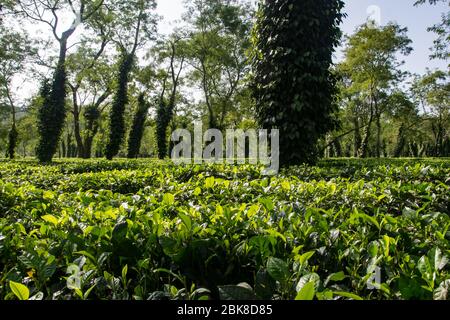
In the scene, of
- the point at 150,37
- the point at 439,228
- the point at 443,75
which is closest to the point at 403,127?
the point at 443,75

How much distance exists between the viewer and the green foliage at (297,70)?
8.45 meters

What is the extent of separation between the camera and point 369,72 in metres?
29.9

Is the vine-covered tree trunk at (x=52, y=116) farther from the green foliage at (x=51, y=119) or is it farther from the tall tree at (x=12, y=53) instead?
the tall tree at (x=12, y=53)

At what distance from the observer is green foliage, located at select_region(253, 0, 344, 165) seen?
8.45 m

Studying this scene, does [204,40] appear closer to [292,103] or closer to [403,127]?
[292,103]

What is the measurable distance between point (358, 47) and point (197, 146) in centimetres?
2339

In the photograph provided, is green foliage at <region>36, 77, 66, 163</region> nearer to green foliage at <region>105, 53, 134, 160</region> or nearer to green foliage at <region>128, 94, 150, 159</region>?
green foliage at <region>105, 53, 134, 160</region>

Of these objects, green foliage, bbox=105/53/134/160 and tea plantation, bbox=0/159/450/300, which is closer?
tea plantation, bbox=0/159/450/300

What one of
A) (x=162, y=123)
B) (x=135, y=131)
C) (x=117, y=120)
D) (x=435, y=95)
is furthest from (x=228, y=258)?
(x=435, y=95)

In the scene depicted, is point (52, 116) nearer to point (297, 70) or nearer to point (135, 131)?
point (135, 131)

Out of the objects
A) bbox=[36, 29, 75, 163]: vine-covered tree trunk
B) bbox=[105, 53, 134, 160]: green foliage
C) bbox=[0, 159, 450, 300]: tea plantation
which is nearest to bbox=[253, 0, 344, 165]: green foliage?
bbox=[0, 159, 450, 300]: tea plantation

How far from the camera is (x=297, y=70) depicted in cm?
850

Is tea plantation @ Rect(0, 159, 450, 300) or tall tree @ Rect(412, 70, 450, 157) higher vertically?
tall tree @ Rect(412, 70, 450, 157)

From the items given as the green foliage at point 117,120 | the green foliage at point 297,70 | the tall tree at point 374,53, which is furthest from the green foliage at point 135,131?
the green foliage at point 297,70
